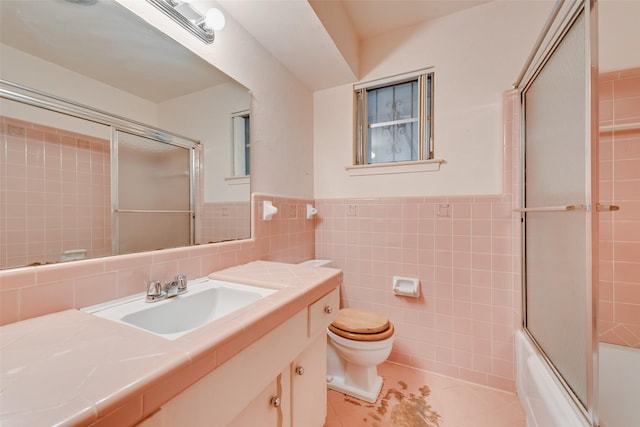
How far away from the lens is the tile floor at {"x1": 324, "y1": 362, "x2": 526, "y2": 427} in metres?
1.34

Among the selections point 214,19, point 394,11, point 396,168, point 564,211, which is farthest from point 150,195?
point 394,11

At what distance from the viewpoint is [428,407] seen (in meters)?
1.44

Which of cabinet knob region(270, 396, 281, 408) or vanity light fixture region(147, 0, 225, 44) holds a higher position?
vanity light fixture region(147, 0, 225, 44)

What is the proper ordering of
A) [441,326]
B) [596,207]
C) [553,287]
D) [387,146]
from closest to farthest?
[596,207] < [553,287] < [441,326] < [387,146]

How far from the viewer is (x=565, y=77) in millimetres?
1032

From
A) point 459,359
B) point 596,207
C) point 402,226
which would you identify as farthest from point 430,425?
point 596,207

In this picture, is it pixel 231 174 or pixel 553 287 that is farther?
pixel 231 174

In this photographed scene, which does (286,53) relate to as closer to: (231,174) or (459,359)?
(231,174)

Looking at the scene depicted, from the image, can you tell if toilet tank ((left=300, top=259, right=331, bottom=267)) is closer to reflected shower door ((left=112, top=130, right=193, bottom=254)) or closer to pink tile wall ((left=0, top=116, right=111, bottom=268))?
reflected shower door ((left=112, top=130, right=193, bottom=254))

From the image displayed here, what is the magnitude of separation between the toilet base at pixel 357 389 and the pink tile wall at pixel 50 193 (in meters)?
1.46

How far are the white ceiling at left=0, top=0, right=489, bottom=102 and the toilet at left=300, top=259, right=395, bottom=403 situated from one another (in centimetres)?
150

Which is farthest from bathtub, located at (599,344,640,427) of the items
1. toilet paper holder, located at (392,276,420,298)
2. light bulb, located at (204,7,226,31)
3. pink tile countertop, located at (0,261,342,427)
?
light bulb, located at (204,7,226,31)

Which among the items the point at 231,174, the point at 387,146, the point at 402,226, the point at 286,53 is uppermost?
the point at 286,53

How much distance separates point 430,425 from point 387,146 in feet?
5.89
